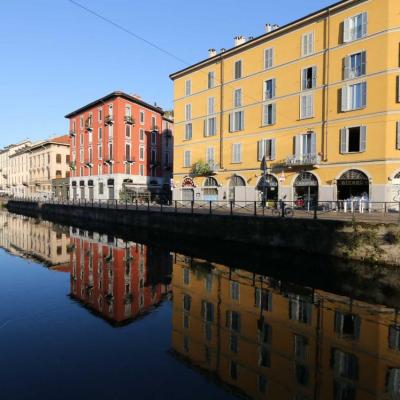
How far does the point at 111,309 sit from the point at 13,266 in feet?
27.5

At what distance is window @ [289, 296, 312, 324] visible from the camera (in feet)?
30.5

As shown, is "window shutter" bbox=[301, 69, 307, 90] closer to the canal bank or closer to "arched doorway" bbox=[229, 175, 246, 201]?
"arched doorway" bbox=[229, 175, 246, 201]

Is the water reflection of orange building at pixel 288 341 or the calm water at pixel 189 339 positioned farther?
the water reflection of orange building at pixel 288 341

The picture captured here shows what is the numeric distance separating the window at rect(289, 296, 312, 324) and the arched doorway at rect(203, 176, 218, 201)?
25670 mm

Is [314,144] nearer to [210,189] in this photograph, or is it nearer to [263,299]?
[210,189]

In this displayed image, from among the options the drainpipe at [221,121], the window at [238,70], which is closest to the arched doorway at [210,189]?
the drainpipe at [221,121]

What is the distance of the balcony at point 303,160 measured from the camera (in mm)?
27734

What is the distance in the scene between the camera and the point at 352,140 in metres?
26.2

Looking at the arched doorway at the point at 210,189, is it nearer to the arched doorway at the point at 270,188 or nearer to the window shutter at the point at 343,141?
the arched doorway at the point at 270,188

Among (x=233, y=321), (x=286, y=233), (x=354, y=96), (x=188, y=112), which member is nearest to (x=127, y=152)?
(x=188, y=112)

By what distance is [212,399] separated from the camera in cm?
573

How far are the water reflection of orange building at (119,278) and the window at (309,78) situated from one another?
19.4 m

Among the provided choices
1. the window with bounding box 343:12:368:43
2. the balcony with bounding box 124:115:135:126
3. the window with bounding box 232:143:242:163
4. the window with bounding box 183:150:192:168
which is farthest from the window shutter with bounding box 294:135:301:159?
the balcony with bounding box 124:115:135:126

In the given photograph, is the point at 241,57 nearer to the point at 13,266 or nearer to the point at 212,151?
the point at 212,151
